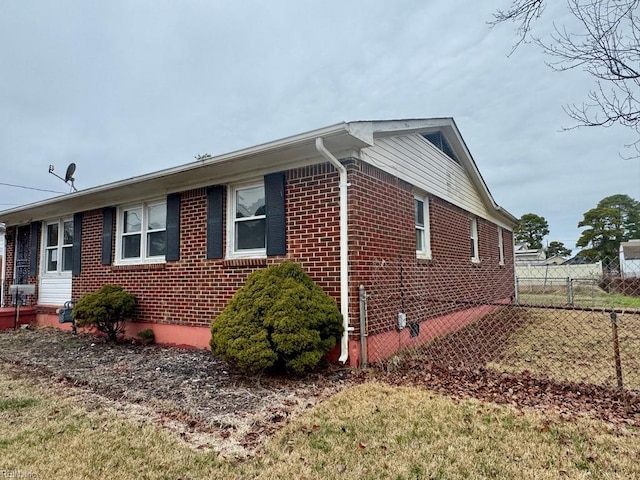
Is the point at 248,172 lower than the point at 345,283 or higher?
higher

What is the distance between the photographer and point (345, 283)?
17.0 feet

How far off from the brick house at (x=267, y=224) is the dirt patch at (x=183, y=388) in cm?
85

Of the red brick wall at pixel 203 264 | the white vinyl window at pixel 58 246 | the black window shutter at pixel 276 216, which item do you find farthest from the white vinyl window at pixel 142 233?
the black window shutter at pixel 276 216

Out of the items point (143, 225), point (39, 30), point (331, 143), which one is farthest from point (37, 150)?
point (331, 143)

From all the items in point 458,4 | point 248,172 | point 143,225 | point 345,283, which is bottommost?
point 345,283

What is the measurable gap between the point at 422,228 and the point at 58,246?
29.8 ft

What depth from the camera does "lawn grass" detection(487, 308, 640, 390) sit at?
16.4 feet

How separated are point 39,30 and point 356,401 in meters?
14.5

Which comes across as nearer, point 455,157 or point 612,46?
point 612,46

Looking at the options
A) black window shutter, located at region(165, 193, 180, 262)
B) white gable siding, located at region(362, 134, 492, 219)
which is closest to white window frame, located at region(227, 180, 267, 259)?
black window shutter, located at region(165, 193, 180, 262)

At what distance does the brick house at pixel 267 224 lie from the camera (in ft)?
17.6

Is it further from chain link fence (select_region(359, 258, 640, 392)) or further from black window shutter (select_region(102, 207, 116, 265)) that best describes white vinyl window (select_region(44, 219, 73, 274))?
chain link fence (select_region(359, 258, 640, 392))

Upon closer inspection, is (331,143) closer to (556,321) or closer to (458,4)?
(458,4)

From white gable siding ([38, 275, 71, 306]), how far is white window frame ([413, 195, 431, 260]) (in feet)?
27.2
